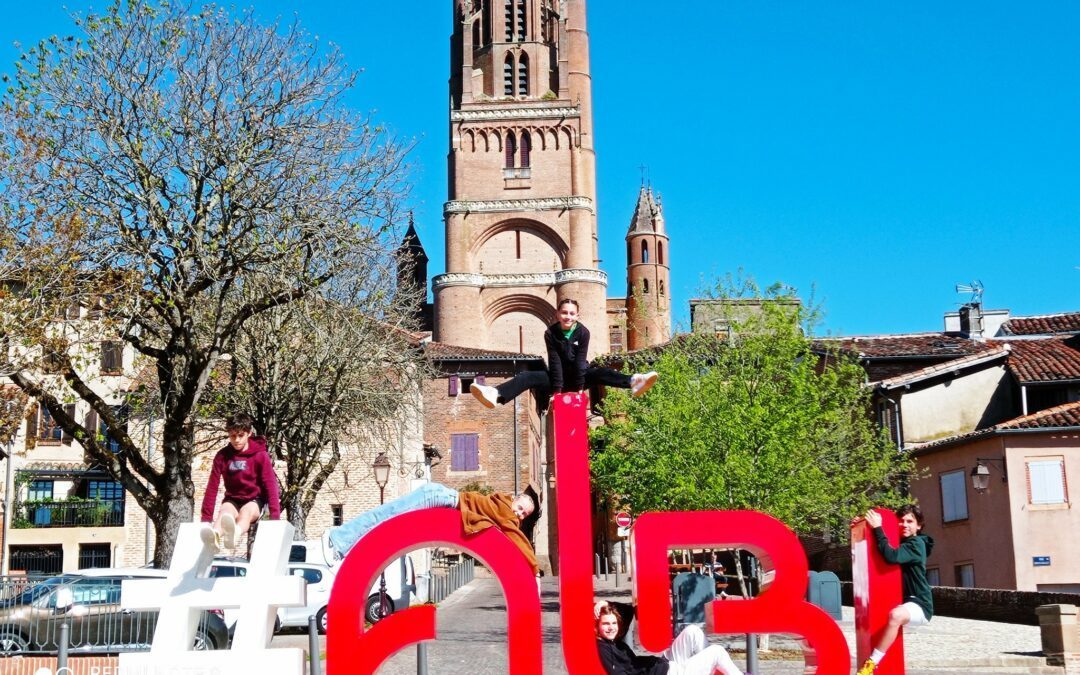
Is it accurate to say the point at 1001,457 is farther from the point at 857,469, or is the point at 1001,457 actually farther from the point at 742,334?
the point at 742,334

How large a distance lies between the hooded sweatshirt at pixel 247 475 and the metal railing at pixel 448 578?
888 inches

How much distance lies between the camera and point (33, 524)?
49.5m

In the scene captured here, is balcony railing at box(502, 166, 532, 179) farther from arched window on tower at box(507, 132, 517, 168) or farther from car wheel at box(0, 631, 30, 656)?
car wheel at box(0, 631, 30, 656)

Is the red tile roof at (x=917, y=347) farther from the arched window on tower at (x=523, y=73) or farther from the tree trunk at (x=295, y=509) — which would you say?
the arched window on tower at (x=523, y=73)

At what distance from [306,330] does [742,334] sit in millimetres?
10869

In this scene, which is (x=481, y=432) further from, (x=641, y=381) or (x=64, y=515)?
(x=641, y=381)

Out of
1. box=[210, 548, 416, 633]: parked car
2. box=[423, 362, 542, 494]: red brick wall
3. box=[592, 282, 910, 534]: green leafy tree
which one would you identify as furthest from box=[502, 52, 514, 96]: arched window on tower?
box=[210, 548, 416, 633]: parked car

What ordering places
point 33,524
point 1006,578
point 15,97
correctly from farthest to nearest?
point 33,524
point 1006,578
point 15,97

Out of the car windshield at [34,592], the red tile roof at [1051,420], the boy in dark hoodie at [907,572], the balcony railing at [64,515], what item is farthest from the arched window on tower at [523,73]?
the boy in dark hoodie at [907,572]

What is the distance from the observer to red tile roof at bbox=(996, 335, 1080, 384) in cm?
4325

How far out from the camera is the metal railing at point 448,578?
37022 mm

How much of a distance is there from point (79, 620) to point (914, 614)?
12.1m

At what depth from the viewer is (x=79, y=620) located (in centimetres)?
1789

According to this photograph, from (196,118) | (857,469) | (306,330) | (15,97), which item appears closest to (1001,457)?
(857,469)
